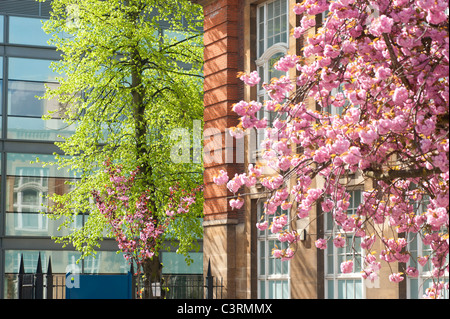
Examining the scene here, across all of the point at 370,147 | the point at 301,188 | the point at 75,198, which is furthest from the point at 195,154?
the point at 370,147

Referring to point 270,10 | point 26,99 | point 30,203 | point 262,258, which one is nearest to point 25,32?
point 26,99

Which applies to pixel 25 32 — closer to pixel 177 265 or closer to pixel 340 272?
pixel 177 265

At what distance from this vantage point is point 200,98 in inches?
1195

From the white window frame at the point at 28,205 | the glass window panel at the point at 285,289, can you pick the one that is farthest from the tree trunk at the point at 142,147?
the white window frame at the point at 28,205

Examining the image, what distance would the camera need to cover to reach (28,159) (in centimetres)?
A: 3994

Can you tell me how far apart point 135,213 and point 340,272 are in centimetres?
897

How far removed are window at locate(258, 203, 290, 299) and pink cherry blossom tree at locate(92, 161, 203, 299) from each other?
3.93m

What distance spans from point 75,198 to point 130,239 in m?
2.44

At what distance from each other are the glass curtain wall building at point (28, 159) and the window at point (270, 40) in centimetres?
1696

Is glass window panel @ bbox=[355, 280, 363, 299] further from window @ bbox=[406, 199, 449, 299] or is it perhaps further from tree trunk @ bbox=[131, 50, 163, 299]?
tree trunk @ bbox=[131, 50, 163, 299]

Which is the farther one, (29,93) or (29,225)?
(29,93)

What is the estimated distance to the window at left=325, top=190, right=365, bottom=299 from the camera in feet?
68.2

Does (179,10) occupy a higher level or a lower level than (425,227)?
higher
